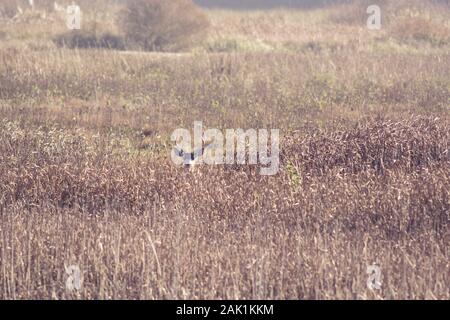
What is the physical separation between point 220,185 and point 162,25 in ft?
41.4

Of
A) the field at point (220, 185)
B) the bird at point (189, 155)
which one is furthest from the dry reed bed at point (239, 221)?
the bird at point (189, 155)

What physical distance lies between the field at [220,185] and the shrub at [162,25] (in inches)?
167

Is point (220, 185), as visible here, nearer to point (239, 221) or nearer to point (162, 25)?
point (239, 221)

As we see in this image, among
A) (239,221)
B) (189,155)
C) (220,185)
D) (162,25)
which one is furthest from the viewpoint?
(162,25)

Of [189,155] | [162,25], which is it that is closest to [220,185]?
Answer: [189,155]

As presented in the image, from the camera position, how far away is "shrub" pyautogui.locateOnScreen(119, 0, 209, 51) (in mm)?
19328

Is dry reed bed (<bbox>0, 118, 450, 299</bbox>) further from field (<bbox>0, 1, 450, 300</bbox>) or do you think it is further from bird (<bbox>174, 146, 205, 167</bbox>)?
bird (<bbox>174, 146, 205, 167</bbox>)

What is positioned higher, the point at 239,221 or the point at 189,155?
the point at 189,155

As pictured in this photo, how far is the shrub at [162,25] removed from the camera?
19328 millimetres

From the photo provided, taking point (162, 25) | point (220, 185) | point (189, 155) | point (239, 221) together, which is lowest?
point (239, 221)

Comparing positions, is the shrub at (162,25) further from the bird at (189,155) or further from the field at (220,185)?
the bird at (189,155)

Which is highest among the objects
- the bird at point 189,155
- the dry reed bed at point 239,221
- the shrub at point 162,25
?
the shrub at point 162,25

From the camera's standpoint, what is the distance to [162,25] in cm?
1931

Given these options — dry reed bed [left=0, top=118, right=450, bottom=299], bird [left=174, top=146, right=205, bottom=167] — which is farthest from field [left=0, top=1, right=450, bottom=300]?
bird [left=174, top=146, right=205, bottom=167]
